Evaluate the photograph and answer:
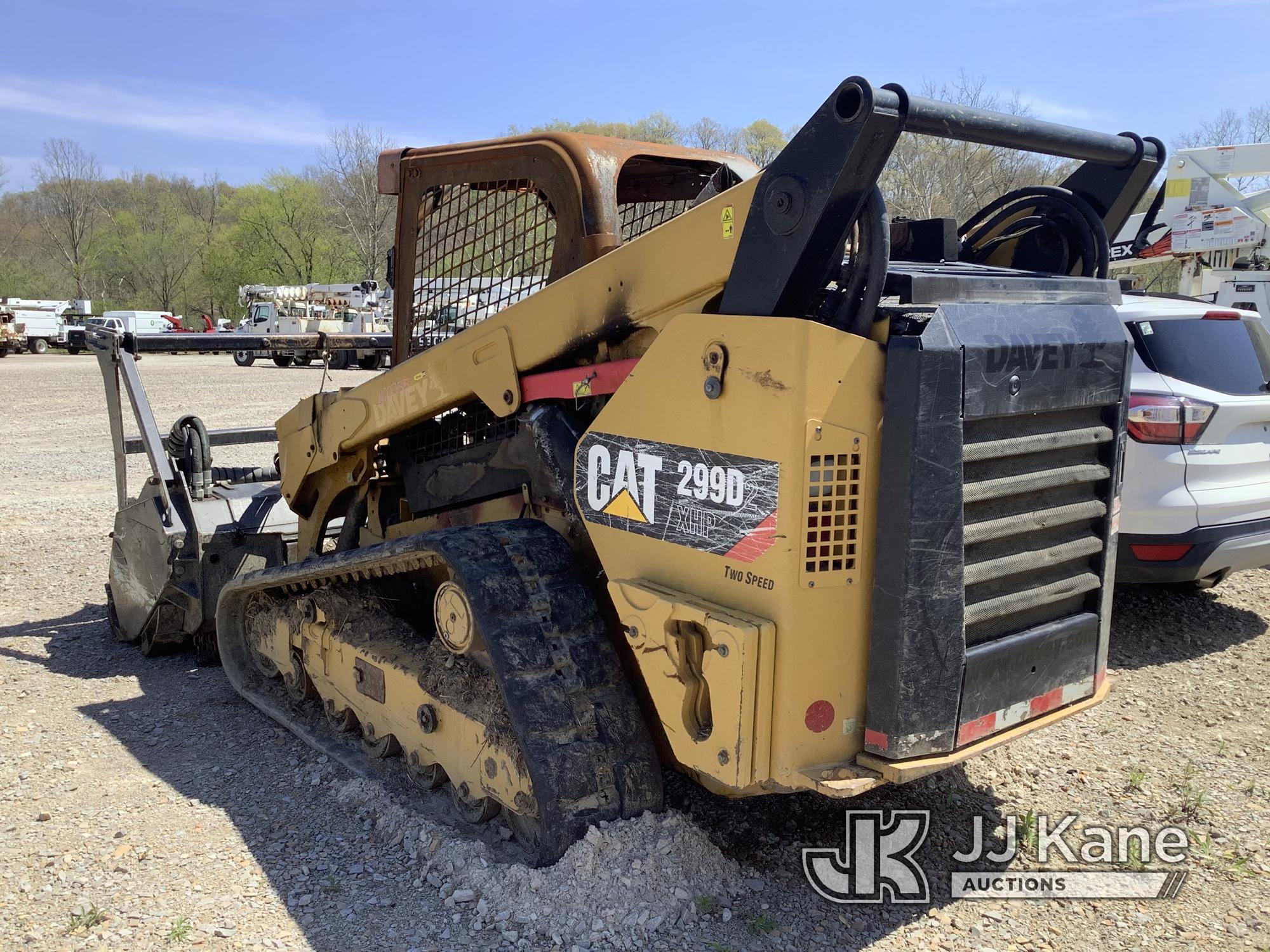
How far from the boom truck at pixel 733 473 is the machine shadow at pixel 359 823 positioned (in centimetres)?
32

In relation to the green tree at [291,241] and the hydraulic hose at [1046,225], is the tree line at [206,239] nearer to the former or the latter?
the green tree at [291,241]

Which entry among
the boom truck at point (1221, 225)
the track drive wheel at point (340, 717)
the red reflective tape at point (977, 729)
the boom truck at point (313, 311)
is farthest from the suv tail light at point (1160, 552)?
the boom truck at point (313, 311)

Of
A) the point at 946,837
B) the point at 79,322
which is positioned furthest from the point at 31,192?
the point at 946,837

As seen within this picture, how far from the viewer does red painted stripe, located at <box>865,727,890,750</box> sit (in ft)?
8.62

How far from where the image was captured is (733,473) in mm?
2607

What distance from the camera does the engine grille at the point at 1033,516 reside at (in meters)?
2.71

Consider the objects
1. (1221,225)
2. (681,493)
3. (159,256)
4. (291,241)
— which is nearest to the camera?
(681,493)

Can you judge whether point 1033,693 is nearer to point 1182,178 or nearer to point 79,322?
point 1182,178

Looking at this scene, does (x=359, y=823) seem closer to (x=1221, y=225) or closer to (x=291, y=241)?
(x=1221, y=225)

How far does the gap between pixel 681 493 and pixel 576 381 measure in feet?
2.16

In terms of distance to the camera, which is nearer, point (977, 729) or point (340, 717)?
point (977, 729)

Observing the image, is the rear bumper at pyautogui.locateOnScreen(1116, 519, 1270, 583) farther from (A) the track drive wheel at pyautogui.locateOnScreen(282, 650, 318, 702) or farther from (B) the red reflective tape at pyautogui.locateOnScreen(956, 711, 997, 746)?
(A) the track drive wheel at pyautogui.locateOnScreen(282, 650, 318, 702)

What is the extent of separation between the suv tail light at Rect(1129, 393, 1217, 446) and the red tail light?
0.54 m

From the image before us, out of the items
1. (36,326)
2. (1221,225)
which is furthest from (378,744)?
(36,326)
